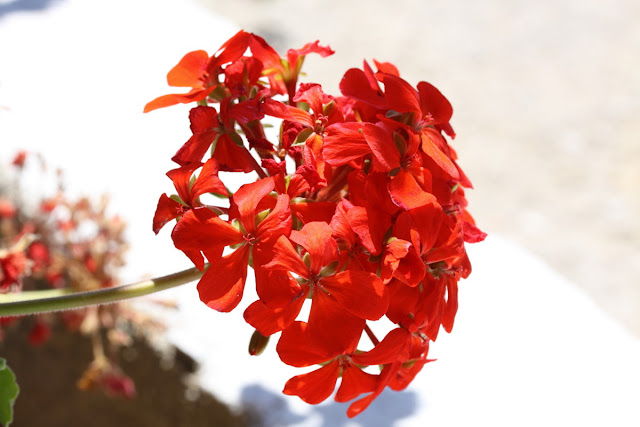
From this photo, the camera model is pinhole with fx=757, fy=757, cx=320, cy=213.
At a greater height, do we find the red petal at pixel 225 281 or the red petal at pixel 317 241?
the red petal at pixel 317 241

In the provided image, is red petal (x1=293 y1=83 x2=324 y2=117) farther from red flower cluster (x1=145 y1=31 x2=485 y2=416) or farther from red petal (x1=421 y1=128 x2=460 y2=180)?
red petal (x1=421 y1=128 x2=460 y2=180)

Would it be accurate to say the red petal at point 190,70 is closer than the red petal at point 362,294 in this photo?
No

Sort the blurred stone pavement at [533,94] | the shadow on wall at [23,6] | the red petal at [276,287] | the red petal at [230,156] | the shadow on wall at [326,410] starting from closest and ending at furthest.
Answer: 1. the red petal at [276,287]
2. the red petal at [230,156]
3. the shadow on wall at [326,410]
4. the shadow on wall at [23,6]
5. the blurred stone pavement at [533,94]

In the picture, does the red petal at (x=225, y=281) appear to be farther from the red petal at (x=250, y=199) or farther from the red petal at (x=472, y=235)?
the red petal at (x=472, y=235)

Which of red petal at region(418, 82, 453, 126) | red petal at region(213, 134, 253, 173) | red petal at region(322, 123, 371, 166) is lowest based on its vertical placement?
red petal at region(213, 134, 253, 173)

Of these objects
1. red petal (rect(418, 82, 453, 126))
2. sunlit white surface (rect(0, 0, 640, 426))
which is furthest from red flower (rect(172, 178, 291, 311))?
sunlit white surface (rect(0, 0, 640, 426))

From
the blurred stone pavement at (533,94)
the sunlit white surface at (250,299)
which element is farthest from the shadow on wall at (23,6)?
the blurred stone pavement at (533,94)

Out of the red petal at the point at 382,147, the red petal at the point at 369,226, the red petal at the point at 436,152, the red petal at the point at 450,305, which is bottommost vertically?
the red petal at the point at 369,226
